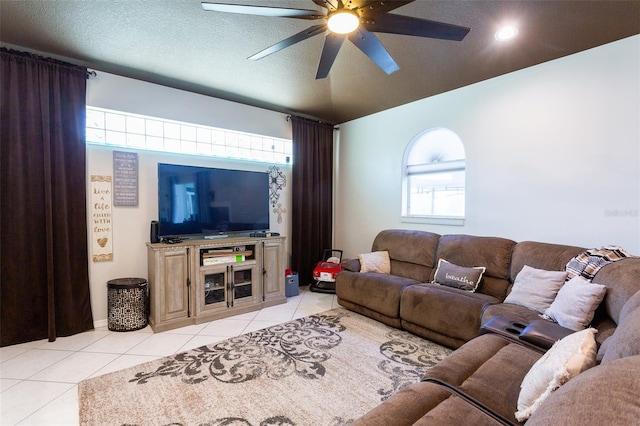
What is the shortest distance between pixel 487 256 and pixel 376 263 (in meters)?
1.24

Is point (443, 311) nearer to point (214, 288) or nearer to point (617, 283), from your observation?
point (617, 283)

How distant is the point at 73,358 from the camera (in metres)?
2.45

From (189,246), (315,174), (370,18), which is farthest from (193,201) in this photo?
(370,18)

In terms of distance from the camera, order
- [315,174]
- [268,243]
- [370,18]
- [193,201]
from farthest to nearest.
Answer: [315,174] → [268,243] → [193,201] → [370,18]

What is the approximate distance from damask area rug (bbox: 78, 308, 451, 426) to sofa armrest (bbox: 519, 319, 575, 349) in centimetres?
81

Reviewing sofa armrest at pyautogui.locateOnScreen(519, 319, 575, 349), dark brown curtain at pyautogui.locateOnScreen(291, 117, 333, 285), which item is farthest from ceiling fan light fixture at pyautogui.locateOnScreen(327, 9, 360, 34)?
dark brown curtain at pyautogui.locateOnScreen(291, 117, 333, 285)

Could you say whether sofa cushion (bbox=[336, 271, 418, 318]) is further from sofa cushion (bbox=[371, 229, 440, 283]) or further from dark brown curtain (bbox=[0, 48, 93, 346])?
dark brown curtain (bbox=[0, 48, 93, 346])

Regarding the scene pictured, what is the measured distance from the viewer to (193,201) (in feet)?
11.3

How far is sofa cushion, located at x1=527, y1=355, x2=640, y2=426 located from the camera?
23.5 inches

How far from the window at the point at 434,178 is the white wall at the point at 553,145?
15 centimetres

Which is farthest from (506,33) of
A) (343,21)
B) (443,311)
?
(443,311)

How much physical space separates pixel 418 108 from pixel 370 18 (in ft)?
8.04

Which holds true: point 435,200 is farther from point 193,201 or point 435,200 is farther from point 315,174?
point 193,201

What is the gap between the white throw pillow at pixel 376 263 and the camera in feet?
12.0
